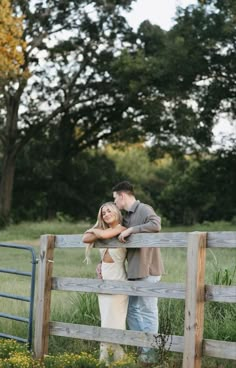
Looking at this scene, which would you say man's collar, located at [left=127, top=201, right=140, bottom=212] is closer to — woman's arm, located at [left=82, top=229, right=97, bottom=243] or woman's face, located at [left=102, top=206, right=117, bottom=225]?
woman's face, located at [left=102, top=206, right=117, bottom=225]

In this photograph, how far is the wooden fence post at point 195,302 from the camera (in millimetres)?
7594

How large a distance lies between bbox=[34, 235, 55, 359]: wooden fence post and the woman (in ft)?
2.48

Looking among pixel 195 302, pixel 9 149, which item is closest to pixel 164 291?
pixel 195 302

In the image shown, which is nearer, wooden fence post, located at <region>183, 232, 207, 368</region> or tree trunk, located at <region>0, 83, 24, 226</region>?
wooden fence post, located at <region>183, 232, 207, 368</region>

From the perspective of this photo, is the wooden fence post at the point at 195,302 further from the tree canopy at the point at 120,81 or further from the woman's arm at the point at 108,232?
the tree canopy at the point at 120,81

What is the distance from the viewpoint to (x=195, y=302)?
25.0 ft

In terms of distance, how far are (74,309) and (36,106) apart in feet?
94.0

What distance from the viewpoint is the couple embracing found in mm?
8594

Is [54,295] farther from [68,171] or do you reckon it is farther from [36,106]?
[68,171]

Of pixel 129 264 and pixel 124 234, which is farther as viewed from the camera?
pixel 129 264

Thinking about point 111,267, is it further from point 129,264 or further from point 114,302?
point 114,302

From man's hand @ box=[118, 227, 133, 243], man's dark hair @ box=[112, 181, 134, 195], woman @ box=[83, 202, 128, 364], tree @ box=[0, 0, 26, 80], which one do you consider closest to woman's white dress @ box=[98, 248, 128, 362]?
woman @ box=[83, 202, 128, 364]

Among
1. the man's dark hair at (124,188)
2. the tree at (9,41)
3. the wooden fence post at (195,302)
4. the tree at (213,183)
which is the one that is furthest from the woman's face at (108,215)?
the tree at (213,183)

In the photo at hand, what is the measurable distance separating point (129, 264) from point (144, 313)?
21.2 inches
